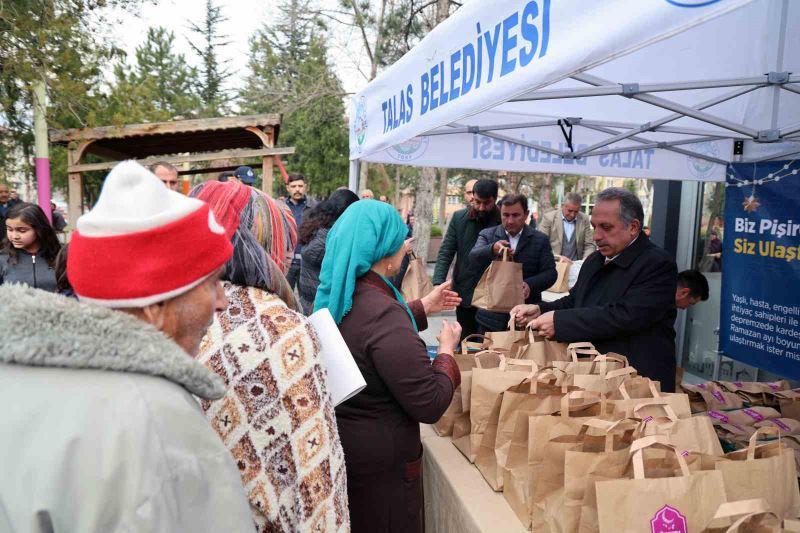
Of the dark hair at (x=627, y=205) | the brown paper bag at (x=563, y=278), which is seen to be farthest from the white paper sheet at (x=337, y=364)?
the brown paper bag at (x=563, y=278)

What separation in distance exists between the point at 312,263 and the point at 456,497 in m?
2.38

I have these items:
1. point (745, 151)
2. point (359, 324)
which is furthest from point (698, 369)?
point (359, 324)

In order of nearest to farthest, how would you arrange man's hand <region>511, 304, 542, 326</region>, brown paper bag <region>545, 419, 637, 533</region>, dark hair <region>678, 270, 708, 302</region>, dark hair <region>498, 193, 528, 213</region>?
1. brown paper bag <region>545, 419, 637, 533</region>
2. man's hand <region>511, 304, 542, 326</region>
3. dark hair <region>678, 270, 708, 302</region>
4. dark hair <region>498, 193, 528, 213</region>

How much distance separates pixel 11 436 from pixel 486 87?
154cm

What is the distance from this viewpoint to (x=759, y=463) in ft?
A: 4.87

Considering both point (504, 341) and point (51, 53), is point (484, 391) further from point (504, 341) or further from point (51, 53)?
point (51, 53)

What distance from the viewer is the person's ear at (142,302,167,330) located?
896 mm

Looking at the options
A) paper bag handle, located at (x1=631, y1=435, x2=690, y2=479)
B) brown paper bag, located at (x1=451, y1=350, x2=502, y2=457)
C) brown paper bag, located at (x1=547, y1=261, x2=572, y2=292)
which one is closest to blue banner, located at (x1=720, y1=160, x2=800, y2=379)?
brown paper bag, located at (x1=547, y1=261, x2=572, y2=292)

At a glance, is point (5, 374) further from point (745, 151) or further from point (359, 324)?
point (745, 151)

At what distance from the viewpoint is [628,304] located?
8.75ft

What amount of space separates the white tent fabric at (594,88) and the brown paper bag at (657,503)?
1.00 meters

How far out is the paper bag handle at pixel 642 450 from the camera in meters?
1.36

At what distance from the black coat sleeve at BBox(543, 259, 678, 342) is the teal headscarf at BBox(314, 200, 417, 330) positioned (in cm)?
122

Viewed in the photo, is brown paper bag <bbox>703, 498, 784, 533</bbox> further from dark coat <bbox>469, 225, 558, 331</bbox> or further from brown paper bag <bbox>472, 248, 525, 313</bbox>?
dark coat <bbox>469, 225, 558, 331</bbox>
